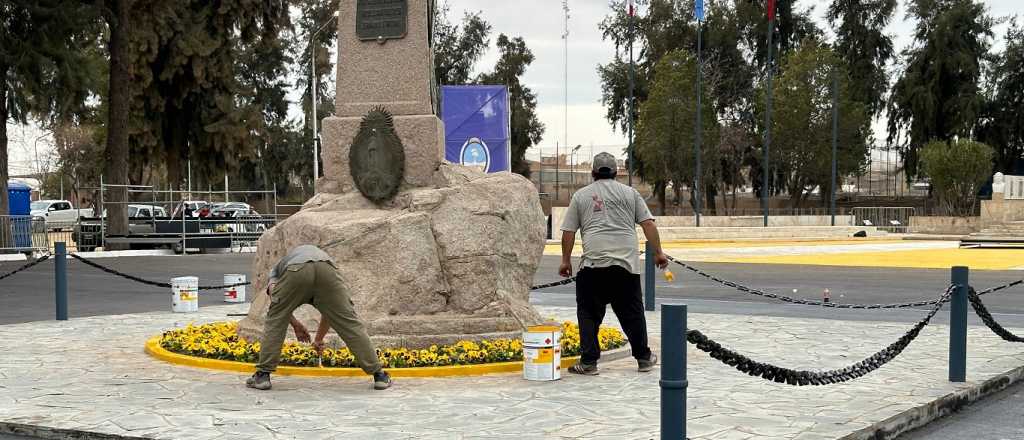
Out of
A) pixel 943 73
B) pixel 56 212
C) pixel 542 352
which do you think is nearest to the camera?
pixel 542 352

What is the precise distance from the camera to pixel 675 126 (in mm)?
60594

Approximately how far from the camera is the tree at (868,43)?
69750 millimetres

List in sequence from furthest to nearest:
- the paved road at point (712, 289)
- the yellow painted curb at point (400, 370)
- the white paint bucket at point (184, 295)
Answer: the paved road at point (712, 289)
the white paint bucket at point (184, 295)
the yellow painted curb at point (400, 370)

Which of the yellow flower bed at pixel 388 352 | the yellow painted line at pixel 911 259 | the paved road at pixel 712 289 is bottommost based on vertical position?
the yellow painted line at pixel 911 259

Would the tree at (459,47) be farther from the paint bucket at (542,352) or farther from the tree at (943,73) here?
the paint bucket at (542,352)

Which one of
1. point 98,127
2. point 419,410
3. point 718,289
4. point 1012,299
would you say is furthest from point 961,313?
point 98,127

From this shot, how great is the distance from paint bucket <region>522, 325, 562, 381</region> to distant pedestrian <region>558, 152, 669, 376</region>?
0.37 m

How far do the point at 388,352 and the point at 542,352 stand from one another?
1471 millimetres

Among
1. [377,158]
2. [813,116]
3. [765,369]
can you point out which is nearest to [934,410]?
[765,369]

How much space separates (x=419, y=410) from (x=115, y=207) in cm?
2899

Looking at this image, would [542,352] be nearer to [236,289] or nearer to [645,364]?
[645,364]

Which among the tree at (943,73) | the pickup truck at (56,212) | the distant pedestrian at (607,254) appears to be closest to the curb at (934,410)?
the distant pedestrian at (607,254)

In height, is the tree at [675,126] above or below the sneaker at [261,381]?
above

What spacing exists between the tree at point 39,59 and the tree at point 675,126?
34.7 m
